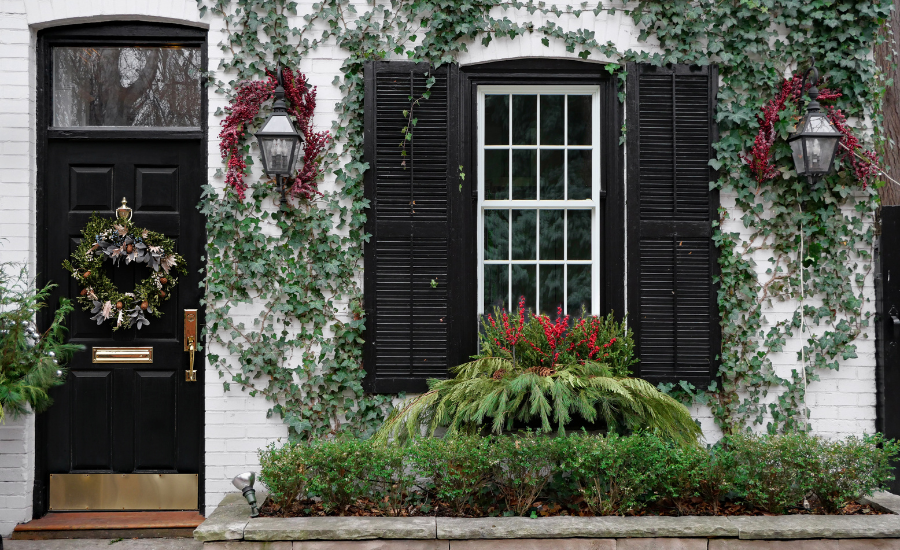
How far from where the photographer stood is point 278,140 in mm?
3766

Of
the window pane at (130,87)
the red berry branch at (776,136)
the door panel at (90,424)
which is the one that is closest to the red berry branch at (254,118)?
the window pane at (130,87)

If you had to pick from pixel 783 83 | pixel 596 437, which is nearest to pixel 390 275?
pixel 596 437

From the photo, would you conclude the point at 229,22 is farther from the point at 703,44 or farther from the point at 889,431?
the point at 889,431

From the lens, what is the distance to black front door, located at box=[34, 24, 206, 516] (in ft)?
13.2

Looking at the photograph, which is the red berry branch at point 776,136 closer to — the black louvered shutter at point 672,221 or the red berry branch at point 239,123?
the black louvered shutter at point 672,221

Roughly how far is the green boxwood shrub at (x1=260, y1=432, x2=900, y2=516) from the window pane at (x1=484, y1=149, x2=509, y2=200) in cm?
155

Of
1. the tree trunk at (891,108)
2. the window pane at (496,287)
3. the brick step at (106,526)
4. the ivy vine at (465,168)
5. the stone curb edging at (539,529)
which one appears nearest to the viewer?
the stone curb edging at (539,529)

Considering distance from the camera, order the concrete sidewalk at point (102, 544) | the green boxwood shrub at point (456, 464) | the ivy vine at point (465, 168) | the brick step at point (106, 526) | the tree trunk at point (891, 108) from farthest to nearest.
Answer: the tree trunk at point (891, 108), the ivy vine at point (465, 168), the brick step at point (106, 526), the concrete sidewalk at point (102, 544), the green boxwood shrub at point (456, 464)

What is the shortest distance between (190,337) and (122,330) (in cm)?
43

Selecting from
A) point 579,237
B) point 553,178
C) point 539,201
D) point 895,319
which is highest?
point 553,178

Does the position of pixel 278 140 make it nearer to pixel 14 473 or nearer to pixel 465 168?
pixel 465 168

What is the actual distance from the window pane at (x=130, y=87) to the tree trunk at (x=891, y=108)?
4.25 m

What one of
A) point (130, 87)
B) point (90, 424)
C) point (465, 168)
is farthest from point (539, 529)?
point (130, 87)

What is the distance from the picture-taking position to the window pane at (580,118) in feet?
13.8
